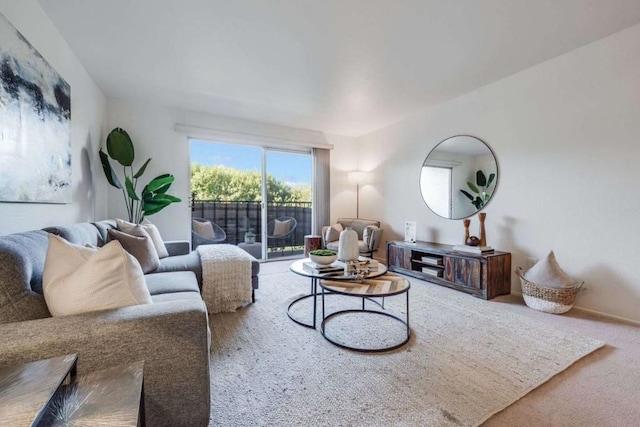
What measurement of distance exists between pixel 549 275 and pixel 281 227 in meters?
3.65

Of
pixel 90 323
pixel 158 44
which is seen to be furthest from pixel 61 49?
pixel 90 323

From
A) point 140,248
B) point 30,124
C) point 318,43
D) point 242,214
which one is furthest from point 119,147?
point 318,43

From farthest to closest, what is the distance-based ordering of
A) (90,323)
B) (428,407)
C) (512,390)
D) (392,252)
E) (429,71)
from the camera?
(392,252) < (429,71) < (512,390) < (428,407) < (90,323)

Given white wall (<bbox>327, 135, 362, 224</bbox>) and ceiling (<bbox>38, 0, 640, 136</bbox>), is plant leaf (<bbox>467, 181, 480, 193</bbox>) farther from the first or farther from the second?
white wall (<bbox>327, 135, 362, 224</bbox>)

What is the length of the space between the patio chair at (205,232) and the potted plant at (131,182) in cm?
75

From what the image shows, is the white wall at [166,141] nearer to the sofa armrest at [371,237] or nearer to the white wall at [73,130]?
the white wall at [73,130]

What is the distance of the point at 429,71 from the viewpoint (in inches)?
111

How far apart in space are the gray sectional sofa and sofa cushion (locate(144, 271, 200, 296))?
2.38ft

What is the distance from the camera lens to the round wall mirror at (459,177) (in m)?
3.27

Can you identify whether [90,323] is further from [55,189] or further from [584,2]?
[584,2]

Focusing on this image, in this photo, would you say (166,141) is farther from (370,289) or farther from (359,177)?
(370,289)

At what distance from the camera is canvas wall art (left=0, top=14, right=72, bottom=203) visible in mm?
1459

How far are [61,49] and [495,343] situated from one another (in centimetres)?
401

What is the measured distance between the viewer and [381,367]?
5.43ft
